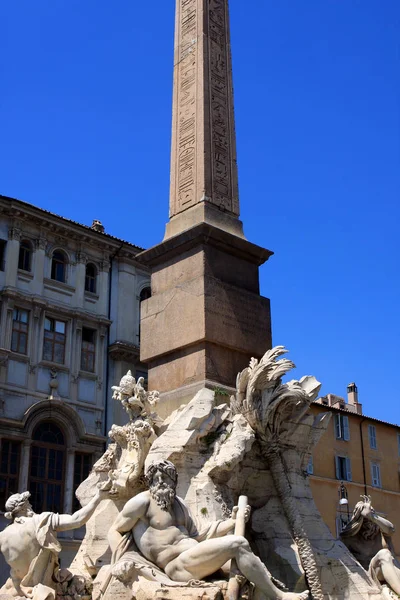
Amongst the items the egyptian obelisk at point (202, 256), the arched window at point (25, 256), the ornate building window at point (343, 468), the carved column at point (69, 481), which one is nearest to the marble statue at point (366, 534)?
the egyptian obelisk at point (202, 256)

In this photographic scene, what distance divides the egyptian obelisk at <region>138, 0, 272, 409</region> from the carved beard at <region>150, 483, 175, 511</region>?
7.52ft

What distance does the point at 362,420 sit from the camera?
33312 millimetres

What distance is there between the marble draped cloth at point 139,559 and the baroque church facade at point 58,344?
52.1ft

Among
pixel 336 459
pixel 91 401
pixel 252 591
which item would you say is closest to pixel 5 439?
pixel 91 401

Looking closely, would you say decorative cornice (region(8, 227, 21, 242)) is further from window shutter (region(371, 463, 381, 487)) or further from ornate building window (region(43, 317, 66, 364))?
window shutter (region(371, 463, 381, 487))

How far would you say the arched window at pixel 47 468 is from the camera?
23.4 metres

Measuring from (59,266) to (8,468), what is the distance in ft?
24.8

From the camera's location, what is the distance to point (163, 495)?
7.00 meters

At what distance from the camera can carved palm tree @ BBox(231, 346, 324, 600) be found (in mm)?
8852

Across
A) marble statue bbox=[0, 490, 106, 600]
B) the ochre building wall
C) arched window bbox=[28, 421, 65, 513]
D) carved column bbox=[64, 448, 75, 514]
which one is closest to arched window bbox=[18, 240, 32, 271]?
arched window bbox=[28, 421, 65, 513]

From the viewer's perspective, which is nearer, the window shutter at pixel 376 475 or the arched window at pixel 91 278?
the arched window at pixel 91 278

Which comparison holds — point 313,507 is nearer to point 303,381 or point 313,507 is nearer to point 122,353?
point 303,381

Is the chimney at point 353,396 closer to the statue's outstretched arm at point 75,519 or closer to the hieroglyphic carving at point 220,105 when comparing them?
the hieroglyphic carving at point 220,105

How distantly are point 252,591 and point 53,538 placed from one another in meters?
2.12
